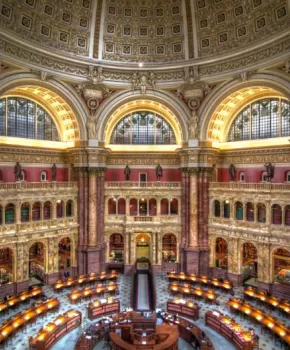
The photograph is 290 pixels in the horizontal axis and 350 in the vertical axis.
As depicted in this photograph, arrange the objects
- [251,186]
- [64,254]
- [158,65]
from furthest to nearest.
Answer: [64,254]
[158,65]
[251,186]

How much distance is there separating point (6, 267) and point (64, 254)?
657cm

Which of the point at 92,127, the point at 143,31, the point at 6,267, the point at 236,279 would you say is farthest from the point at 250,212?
the point at 6,267

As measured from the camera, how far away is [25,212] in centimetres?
3300

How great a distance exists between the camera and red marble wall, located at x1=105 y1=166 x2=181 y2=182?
128ft

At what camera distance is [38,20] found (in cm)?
3120

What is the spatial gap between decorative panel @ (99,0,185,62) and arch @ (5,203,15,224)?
61.1 feet

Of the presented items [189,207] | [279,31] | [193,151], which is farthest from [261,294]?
[279,31]

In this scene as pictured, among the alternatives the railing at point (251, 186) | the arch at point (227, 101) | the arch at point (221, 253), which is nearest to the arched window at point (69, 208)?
the railing at point (251, 186)

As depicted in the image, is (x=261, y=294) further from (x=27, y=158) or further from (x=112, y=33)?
(x=112, y=33)

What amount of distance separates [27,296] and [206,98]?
27.1m

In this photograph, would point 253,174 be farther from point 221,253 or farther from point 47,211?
point 47,211

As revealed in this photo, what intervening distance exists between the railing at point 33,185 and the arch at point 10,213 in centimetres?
192

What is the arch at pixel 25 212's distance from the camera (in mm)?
32531

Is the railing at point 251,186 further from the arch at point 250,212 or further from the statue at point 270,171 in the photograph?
the arch at point 250,212
